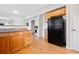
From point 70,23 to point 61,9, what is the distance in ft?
3.69

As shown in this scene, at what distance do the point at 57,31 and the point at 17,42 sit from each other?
2158mm

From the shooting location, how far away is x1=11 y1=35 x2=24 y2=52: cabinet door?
4140mm

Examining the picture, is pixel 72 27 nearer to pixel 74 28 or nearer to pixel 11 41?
pixel 74 28

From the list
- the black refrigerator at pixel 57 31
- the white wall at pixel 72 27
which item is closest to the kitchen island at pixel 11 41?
the black refrigerator at pixel 57 31

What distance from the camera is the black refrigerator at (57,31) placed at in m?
5.26

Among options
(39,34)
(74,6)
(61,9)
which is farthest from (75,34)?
(39,34)

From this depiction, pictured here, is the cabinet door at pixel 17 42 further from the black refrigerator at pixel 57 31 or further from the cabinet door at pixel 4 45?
the black refrigerator at pixel 57 31

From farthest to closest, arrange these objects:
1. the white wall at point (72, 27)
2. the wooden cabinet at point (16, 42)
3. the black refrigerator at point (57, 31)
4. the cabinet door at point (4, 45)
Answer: the black refrigerator at point (57, 31)
the white wall at point (72, 27)
the wooden cabinet at point (16, 42)
the cabinet door at point (4, 45)

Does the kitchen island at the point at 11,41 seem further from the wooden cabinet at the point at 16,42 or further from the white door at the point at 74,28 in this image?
the white door at the point at 74,28

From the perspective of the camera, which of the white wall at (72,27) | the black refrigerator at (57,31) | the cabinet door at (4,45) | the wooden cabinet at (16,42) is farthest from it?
the black refrigerator at (57,31)

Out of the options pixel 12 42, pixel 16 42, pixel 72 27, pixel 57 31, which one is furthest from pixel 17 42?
pixel 72 27

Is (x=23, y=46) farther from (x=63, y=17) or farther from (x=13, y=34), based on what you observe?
(x=63, y=17)

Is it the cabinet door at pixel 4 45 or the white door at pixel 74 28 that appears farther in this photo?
the white door at pixel 74 28

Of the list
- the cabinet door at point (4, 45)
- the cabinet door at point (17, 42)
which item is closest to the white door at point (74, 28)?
the cabinet door at point (17, 42)
